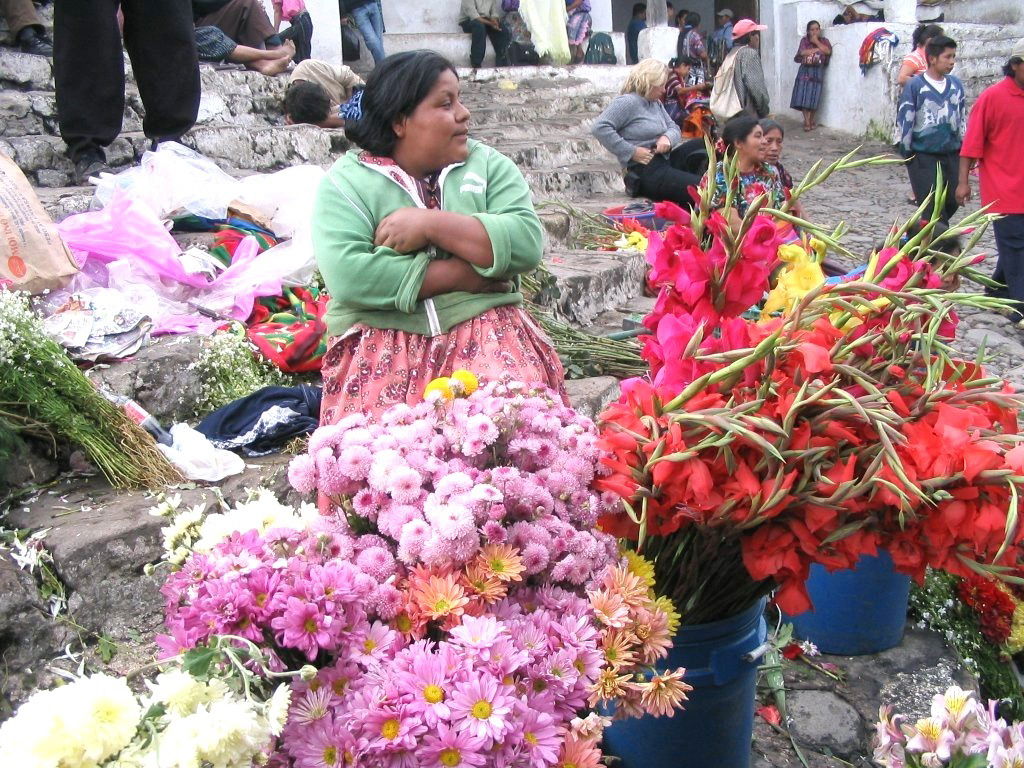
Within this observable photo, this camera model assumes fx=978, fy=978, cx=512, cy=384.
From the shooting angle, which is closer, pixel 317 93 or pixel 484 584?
pixel 484 584

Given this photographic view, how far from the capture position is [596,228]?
5.55 metres

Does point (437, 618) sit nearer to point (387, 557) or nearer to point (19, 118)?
point (387, 557)

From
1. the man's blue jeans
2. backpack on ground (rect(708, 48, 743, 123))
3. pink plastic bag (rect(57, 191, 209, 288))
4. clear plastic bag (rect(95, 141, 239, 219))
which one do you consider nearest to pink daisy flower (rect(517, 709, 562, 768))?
pink plastic bag (rect(57, 191, 209, 288))

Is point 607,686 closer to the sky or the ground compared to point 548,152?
closer to the sky

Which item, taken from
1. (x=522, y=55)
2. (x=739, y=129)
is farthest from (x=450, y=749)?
(x=522, y=55)

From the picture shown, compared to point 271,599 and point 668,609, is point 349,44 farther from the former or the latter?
point 271,599

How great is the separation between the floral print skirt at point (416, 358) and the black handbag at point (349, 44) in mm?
8050

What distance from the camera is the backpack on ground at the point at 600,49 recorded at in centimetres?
1141

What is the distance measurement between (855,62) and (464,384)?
39.5ft

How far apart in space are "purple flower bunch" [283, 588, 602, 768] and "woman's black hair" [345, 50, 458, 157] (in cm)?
155

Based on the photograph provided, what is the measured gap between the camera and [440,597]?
113 cm

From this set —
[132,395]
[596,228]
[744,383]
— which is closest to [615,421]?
[744,383]

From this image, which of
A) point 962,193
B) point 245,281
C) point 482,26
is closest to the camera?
point 245,281

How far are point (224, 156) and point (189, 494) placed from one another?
314cm
